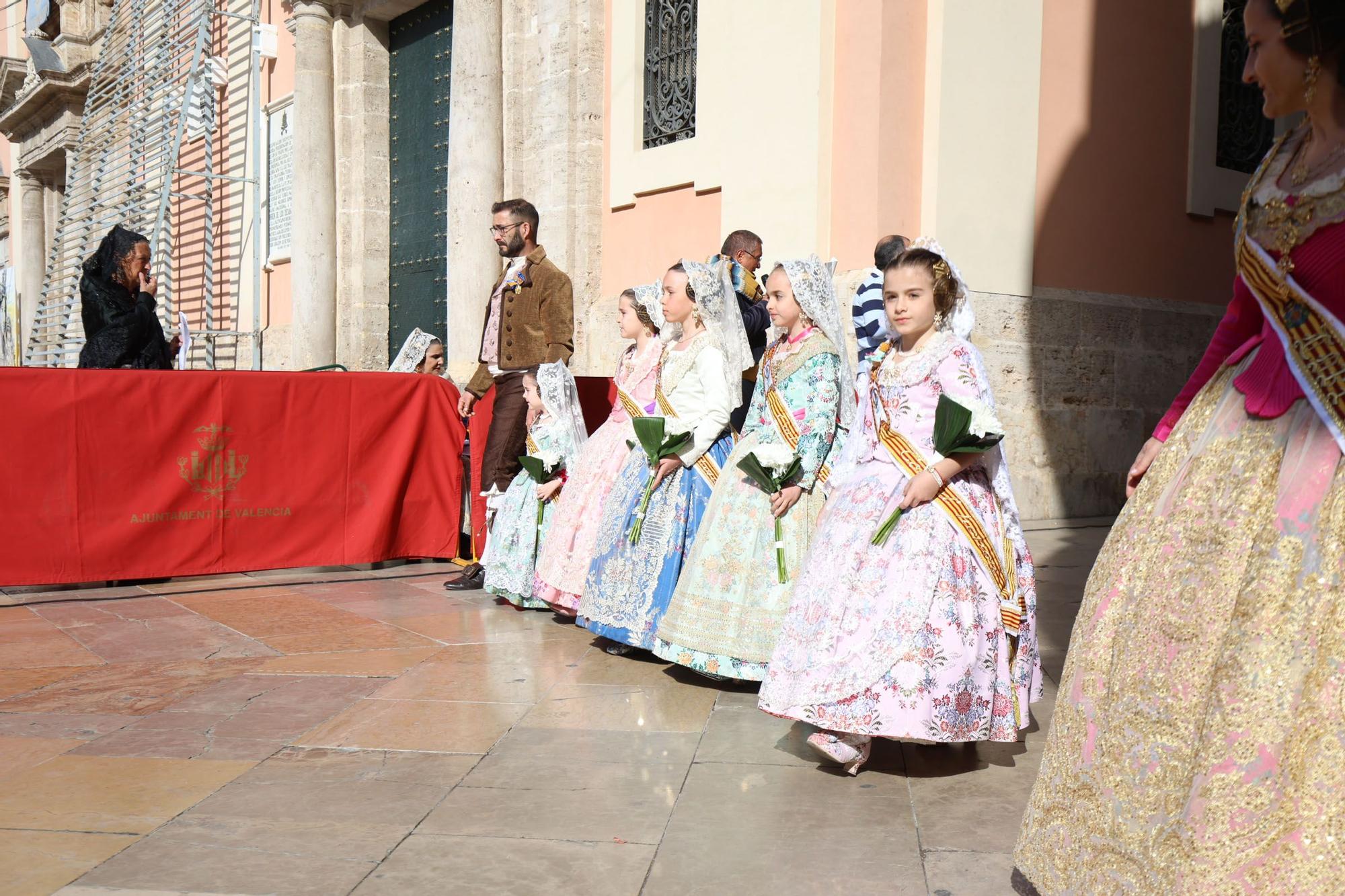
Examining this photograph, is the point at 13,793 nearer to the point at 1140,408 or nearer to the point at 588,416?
the point at 588,416

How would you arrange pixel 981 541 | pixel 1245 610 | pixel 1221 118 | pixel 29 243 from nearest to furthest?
pixel 1245 610, pixel 981 541, pixel 1221 118, pixel 29 243

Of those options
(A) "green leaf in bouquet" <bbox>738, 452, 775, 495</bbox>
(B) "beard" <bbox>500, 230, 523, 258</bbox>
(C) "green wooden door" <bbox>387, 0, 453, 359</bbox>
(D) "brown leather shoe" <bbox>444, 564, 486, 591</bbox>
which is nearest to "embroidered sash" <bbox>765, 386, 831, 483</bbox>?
(A) "green leaf in bouquet" <bbox>738, 452, 775, 495</bbox>

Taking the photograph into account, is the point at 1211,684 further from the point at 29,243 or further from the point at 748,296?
the point at 29,243

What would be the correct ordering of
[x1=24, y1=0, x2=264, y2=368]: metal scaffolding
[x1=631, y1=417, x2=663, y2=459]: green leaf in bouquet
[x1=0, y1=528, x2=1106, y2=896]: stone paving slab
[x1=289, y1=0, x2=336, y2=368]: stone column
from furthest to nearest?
[x1=24, y1=0, x2=264, y2=368]: metal scaffolding
[x1=289, y1=0, x2=336, y2=368]: stone column
[x1=631, y1=417, x2=663, y2=459]: green leaf in bouquet
[x1=0, y1=528, x2=1106, y2=896]: stone paving slab

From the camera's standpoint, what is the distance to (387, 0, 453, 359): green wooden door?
12.1 meters

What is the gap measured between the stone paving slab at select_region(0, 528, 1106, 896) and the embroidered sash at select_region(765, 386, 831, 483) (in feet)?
3.20

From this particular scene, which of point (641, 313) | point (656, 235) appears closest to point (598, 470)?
point (641, 313)

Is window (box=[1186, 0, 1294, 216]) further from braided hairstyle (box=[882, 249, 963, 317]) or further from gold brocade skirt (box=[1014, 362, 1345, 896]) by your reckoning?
gold brocade skirt (box=[1014, 362, 1345, 896])

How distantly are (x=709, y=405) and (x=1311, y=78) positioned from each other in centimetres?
310

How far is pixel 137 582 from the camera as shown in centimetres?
715

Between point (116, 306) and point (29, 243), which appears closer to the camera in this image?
point (116, 306)

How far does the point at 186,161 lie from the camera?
17.4m

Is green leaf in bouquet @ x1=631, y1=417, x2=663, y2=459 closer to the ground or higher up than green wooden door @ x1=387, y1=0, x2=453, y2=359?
closer to the ground

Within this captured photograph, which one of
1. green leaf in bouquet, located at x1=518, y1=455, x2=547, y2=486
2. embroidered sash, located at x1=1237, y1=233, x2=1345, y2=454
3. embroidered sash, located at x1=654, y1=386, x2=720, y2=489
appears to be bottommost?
green leaf in bouquet, located at x1=518, y1=455, x2=547, y2=486
